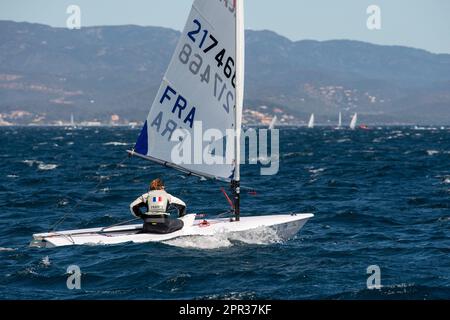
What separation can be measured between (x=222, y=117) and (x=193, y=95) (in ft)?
3.09

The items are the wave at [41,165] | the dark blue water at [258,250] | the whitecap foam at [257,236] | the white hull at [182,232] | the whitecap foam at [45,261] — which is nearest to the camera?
the dark blue water at [258,250]

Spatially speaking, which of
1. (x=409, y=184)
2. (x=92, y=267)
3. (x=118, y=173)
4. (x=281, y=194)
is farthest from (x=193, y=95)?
(x=118, y=173)

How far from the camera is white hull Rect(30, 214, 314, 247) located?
64.7 ft

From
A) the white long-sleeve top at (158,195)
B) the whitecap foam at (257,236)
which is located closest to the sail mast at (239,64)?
the whitecap foam at (257,236)

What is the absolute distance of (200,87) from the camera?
66.8 ft

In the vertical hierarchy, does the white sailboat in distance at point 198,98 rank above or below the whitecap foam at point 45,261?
above

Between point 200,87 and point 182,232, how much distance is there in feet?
12.3

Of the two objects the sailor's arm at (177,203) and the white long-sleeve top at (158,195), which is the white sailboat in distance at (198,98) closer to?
the sailor's arm at (177,203)

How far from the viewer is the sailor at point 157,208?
19125mm

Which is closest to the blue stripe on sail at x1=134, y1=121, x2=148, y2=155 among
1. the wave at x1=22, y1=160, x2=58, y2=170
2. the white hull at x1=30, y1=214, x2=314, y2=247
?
the white hull at x1=30, y1=214, x2=314, y2=247

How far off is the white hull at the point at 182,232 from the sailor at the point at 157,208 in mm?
187

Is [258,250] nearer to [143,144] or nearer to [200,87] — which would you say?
[143,144]

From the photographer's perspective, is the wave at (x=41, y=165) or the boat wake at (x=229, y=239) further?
the wave at (x=41, y=165)

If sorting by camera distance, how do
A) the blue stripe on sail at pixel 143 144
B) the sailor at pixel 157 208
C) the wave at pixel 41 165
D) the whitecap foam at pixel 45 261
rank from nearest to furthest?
the whitecap foam at pixel 45 261
the sailor at pixel 157 208
the blue stripe on sail at pixel 143 144
the wave at pixel 41 165
